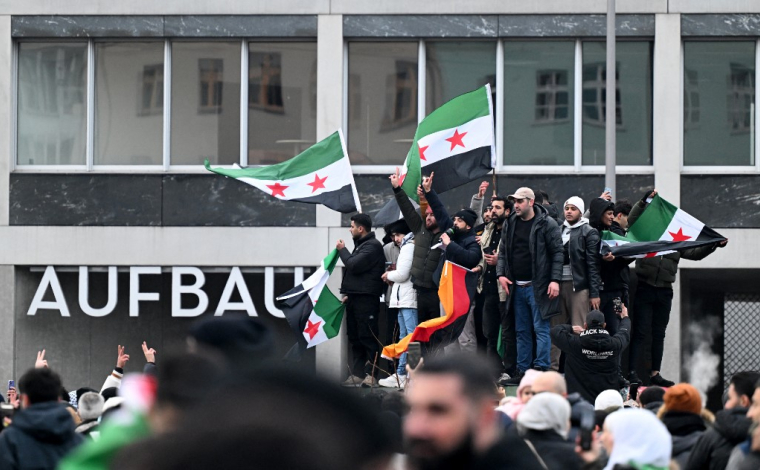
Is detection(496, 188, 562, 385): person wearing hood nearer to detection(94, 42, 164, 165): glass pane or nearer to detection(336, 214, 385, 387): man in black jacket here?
detection(336, 214, 385, 387): man in black jacket

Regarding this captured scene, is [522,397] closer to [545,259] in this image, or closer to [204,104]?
[545,259]

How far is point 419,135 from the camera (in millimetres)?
13961

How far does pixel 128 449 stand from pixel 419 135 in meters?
12.9

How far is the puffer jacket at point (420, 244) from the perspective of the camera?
1298cm

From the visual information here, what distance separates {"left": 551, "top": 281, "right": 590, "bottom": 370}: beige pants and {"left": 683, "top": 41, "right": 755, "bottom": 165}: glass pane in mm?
6821

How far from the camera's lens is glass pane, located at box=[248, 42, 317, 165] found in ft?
63.7

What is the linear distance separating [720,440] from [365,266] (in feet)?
26.3

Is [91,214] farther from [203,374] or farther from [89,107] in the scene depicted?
[203,374]

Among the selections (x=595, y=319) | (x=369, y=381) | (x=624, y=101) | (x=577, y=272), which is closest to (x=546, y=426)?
(x=595, y=319)

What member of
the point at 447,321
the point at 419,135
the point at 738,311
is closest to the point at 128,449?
the point at 447,321

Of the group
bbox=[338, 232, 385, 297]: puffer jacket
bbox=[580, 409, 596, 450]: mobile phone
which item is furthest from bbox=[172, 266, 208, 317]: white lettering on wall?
bbox=[580, 409, 596, 450]: mobile phone

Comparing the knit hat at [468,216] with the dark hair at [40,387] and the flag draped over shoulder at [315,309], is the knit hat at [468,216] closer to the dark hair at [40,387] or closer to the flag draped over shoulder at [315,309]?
the flag draped over shoulder at [315,309]

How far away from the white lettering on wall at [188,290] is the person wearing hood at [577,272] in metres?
7.56

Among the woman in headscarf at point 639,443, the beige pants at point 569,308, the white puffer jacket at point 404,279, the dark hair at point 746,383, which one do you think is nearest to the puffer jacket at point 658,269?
the beige pants at point 569,308
